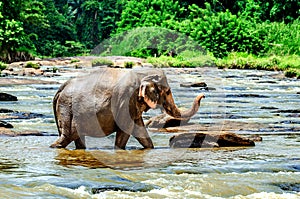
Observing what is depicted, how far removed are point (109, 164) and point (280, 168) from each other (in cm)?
182

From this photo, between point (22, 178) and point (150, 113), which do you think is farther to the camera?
point (150, 113)

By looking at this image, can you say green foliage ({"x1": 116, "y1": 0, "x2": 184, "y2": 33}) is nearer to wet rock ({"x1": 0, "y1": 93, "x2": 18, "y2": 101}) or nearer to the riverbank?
the riverbank

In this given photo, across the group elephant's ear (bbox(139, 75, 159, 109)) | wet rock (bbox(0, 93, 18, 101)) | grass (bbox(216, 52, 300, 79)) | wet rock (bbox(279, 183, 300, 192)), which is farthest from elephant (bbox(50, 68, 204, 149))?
grass (bbox(216, 52, 300, 79))

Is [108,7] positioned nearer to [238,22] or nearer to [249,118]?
[238,22]

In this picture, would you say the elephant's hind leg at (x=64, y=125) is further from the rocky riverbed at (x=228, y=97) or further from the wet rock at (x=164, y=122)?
the wet rock at (x=164, y=122)

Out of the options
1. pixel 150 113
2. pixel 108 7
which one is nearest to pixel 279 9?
pixel 108 7

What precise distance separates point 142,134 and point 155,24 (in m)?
34.7

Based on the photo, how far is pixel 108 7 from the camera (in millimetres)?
56594

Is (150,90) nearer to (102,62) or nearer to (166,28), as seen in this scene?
(102,62)

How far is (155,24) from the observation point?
42250mm

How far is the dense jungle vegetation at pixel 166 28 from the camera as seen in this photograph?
3506cm

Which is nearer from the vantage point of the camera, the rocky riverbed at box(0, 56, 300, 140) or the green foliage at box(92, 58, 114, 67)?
the rocky riverbed at box(0, 56, 300, 140)

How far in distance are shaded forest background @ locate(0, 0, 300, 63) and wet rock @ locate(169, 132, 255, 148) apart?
2361 cm

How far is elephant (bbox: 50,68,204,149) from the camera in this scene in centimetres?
750
